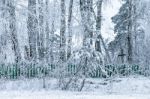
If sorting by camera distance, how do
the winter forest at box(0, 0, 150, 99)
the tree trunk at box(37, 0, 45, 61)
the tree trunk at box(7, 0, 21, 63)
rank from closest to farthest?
1. the winter forest at box(0, 0, 150, 99)
2. the tree trunk at box(7, 0, 21, 63)
3. the tree trunk at box(37, 0, 45, 61)

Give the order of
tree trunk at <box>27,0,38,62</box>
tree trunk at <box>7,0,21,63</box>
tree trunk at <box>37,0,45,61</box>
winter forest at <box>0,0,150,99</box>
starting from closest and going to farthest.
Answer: winter forest at <box>0,0,150,99</box> → tree trunk at <box>7,0,21,63</box> → tree trunk at <box>27,0,38,62</box> → tree trunk at <box>37,0,45,61</box>

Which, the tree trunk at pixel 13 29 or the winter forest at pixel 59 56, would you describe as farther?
the tree trunk at pixel 13 29

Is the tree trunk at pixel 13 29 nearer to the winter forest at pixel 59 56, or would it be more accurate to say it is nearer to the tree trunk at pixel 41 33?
the winter forest at pixel 59 56

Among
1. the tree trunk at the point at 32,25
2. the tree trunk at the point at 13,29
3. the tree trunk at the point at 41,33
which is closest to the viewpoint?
the tree trunk at the point at 13,29

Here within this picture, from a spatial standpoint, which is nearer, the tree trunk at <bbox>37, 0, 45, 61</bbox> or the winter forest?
the winter forest

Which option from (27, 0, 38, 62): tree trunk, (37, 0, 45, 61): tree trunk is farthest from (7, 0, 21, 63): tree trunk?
(37, 0, 45, 61): tree trunk

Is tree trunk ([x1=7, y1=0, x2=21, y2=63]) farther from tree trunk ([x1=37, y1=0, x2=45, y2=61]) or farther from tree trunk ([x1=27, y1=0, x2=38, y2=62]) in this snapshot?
tree trunk ([x1=37, y1=0, x2=45, y2=61])

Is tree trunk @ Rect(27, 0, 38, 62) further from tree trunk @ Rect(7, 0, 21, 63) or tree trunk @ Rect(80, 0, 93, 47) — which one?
tree trunk @ Rect(80, 0, 93, 47)

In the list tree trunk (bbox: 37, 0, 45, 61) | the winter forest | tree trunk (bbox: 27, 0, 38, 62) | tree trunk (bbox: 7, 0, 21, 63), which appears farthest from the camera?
tree trunk (bbox: 37, 0, 45, 61)

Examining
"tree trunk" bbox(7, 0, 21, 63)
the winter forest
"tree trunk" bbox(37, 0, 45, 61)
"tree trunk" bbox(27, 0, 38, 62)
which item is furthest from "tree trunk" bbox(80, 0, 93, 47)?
"tree trunk" bbox(7, 0, 21, 63)

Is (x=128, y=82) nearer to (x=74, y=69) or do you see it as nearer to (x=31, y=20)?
(x=74, y=69)

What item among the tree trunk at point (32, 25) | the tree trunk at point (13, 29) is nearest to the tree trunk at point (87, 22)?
the tree trunk at point (32, 25)

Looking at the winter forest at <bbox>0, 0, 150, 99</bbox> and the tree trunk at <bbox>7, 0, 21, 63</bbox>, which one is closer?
the winter forest at <bbox>0, 0, 150, 99</bbox>

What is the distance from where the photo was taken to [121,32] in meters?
42.2
